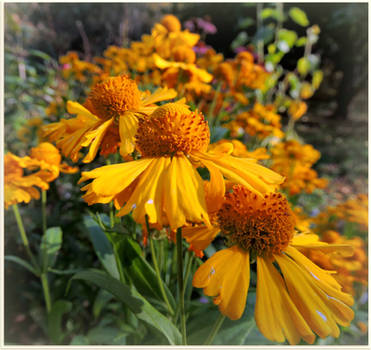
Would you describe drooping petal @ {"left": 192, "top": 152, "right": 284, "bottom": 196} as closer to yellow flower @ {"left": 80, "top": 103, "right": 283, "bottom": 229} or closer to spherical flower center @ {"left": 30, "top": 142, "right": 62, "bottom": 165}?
yellow flower @ {"left": 80, "top": 103, "right": 283, "bottom": 229}

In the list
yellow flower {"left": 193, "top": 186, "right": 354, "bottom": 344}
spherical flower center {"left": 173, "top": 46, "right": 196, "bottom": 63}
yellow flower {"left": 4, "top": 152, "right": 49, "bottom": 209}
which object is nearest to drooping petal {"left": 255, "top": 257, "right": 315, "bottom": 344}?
yellow flower {"left": 193, "top": 186, "right": 354, "bottom": 344}

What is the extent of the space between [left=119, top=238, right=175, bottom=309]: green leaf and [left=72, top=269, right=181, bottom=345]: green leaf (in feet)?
0.06

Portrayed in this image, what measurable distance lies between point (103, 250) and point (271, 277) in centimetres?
44

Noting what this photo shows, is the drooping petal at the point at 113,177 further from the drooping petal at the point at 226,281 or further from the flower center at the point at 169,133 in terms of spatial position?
the drooping petal at the point at 226,281

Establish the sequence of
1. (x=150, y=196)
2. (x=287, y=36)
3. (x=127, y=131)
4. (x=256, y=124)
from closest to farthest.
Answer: (x=150, y=196) < (x=127, y=131) < (x=256, y=124) < (x=287, y=36)

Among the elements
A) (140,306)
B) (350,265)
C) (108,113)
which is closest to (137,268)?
(140,306)

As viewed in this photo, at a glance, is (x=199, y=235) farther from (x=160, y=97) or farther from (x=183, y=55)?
(x=183, y=55)

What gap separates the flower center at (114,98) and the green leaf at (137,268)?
0.23 meters

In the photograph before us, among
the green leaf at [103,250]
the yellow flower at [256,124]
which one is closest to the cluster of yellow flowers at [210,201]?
the green leaf at [103,250]

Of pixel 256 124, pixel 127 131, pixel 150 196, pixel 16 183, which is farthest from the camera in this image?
pixel 256 124

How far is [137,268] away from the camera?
509 mm

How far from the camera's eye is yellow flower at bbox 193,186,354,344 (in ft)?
1.24

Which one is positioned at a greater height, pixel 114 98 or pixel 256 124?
pixel 114 98

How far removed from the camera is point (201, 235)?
47 cm
